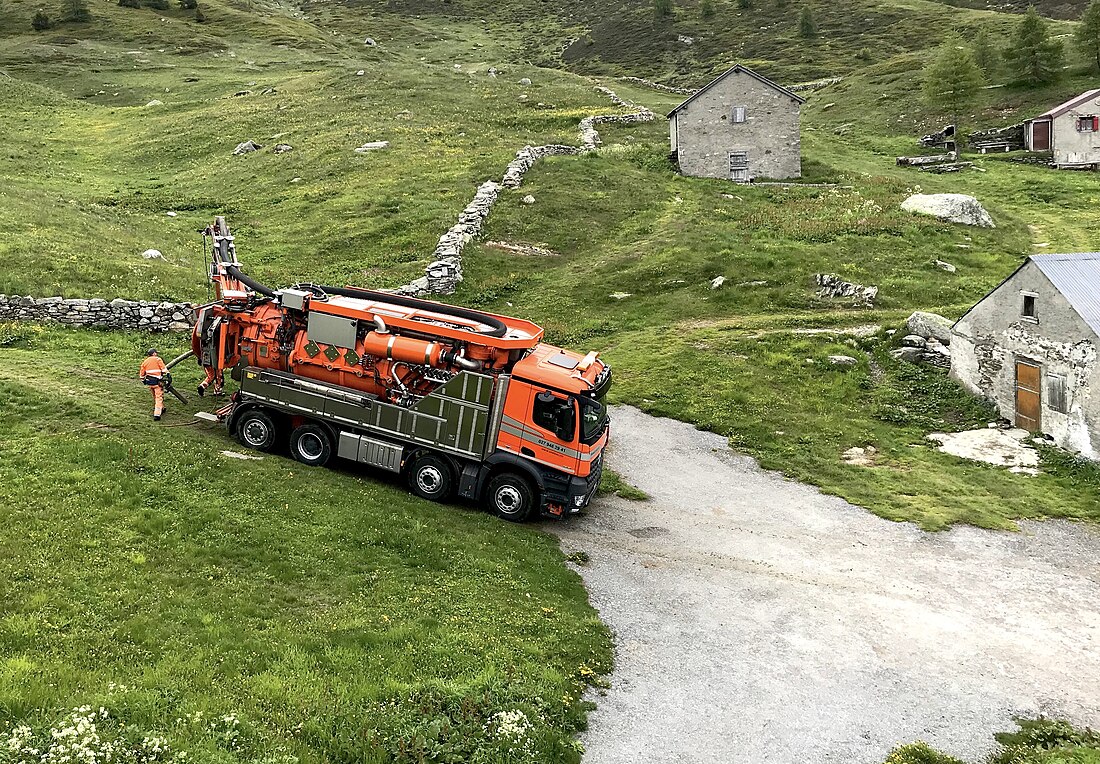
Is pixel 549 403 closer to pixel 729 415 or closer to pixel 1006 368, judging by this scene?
pixel 729 415

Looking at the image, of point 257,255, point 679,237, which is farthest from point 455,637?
point 679,237

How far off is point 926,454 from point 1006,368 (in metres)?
4.43

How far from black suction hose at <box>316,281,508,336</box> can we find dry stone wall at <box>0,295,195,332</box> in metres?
9.05

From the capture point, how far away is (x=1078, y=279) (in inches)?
893

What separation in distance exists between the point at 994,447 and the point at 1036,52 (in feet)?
247

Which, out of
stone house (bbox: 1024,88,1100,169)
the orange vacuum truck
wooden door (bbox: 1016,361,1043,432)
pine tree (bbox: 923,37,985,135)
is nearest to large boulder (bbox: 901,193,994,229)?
wooden door (bbox: 1016,361,1043,432)

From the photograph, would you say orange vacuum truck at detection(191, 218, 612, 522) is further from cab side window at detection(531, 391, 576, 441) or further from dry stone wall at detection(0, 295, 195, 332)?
dry stone wall at detection(0, 295, 195, 332)

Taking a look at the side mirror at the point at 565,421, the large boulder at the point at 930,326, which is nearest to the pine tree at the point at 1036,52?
the large boulder at the point at 930,326

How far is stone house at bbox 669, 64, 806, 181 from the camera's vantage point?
54031mm

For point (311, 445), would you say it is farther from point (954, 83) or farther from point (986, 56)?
point (986, 56)

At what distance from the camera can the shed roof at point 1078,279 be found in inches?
850

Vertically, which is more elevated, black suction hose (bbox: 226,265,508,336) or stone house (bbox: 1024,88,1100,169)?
stone house (bbox: 1024,88,1100,169)

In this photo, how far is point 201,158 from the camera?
55.8 m

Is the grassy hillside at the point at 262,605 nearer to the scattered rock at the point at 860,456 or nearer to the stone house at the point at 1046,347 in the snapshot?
the scattered rock at the point at 860,456
